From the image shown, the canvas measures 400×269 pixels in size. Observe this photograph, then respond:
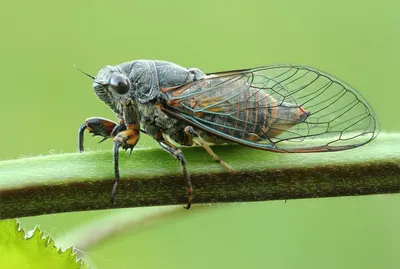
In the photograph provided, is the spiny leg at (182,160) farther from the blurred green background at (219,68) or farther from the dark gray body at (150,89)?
the blurred green background at (219,68)

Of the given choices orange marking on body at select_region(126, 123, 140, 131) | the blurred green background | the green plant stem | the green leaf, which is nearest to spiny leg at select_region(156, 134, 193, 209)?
the green plant stem

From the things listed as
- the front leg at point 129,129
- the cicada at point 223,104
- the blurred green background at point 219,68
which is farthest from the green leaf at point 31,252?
the blurred green background at point 219,68

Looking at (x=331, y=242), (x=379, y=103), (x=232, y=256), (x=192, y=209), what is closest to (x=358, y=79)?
(x=379, y=103)

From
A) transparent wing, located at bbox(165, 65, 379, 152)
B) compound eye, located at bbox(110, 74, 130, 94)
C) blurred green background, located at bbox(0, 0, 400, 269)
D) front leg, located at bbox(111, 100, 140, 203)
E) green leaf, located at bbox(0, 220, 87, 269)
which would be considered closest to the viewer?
green leaf, located at bbox(0, 220, 87, 269)

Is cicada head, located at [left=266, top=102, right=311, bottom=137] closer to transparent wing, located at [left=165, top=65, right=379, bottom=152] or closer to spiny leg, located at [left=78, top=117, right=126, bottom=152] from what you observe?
transparent wing, located at [left=165, top=65, right=379, bottom=152]

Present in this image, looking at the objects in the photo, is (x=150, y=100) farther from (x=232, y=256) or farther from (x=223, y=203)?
(x=232, y=256)

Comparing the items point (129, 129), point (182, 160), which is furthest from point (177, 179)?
point (129, 129)
